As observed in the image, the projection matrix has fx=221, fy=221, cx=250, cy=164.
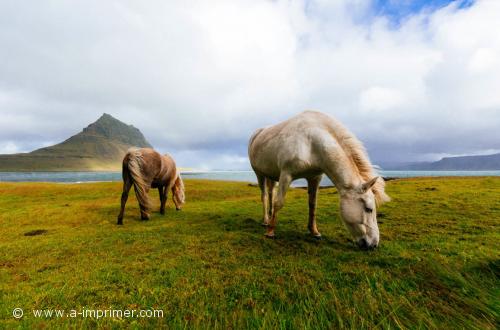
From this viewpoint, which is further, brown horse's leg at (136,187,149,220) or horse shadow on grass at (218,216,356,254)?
brown horse's leg at (136,187,149,220)

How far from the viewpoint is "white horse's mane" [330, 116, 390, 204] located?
205 inches

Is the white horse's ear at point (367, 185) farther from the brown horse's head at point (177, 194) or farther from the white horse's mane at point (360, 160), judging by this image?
the brown horse's head at point (177, 194)

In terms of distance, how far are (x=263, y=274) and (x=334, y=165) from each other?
9.61ft

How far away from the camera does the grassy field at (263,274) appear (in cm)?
211

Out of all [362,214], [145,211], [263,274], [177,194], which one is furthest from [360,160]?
[177,194]

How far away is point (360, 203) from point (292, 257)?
6.41 ft

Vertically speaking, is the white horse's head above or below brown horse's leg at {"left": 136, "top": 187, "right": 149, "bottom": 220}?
above

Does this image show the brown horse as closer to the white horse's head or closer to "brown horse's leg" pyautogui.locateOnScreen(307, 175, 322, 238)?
"brown horse's leg" pyautogui.locateOnScreen(307, 175, 322, 238)

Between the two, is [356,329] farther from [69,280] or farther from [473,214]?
[473,214]

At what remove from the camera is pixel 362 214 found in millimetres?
4926

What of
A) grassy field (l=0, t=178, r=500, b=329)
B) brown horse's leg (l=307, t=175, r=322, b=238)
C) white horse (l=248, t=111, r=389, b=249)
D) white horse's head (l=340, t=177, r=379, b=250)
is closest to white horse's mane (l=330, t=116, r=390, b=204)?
white horse (l=248, t=111, r=389, b=249)

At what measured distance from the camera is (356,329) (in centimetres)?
175

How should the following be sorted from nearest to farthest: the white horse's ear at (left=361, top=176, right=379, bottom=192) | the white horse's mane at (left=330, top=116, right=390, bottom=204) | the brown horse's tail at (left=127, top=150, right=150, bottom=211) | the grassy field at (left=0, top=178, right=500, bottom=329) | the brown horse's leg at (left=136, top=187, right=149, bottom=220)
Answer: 1. the grassy field at (left=0, top=178, right=500, bottom=329)
2. the white horse's ear at (left=361, top=176, right=379, bottom=192)
3. the white horse's mane at (left=330, top=116, right=390, bottom=204)
4. the brown horse's tail at (left=127, top=150, right=150, bottom=211)
5. the brown horse's leg at (left=136, top=187, right=149, bottom=220)

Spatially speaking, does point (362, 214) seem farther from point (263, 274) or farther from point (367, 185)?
point (263, 274)
